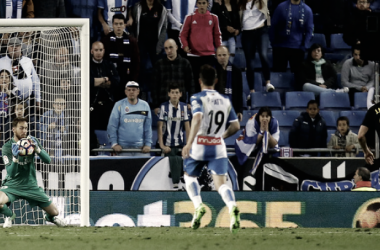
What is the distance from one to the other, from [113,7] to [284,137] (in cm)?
385

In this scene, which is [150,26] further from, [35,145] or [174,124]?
[35,145]

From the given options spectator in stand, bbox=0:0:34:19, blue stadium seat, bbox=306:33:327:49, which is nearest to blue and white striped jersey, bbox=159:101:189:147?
spectator in stand, bbox=0:0:34:19

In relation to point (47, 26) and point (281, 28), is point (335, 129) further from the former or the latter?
point (47, 26)

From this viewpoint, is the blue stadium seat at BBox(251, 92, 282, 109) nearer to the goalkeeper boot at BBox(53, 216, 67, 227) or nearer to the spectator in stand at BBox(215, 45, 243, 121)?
the spectator in stand at BBox(215, 45, 243, 121)

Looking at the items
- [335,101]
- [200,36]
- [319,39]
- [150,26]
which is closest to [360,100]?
[335,101]

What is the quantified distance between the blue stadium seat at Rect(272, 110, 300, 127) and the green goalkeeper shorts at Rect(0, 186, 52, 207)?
480cm

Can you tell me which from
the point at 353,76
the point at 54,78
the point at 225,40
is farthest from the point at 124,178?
the point at 353,76

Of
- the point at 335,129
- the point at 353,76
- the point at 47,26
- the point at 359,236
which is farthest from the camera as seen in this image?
the point at 353,76

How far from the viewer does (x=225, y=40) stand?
12.3 meters

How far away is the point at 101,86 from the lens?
436 inches

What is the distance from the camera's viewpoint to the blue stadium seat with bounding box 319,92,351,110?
12102 mm

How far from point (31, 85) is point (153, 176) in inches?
87.3

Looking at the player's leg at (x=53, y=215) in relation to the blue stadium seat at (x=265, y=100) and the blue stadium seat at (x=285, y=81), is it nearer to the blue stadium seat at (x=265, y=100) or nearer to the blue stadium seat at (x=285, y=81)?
the blue stadium seat at (x=265, y=100)

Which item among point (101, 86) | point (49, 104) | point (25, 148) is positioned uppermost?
point (101, 86)
